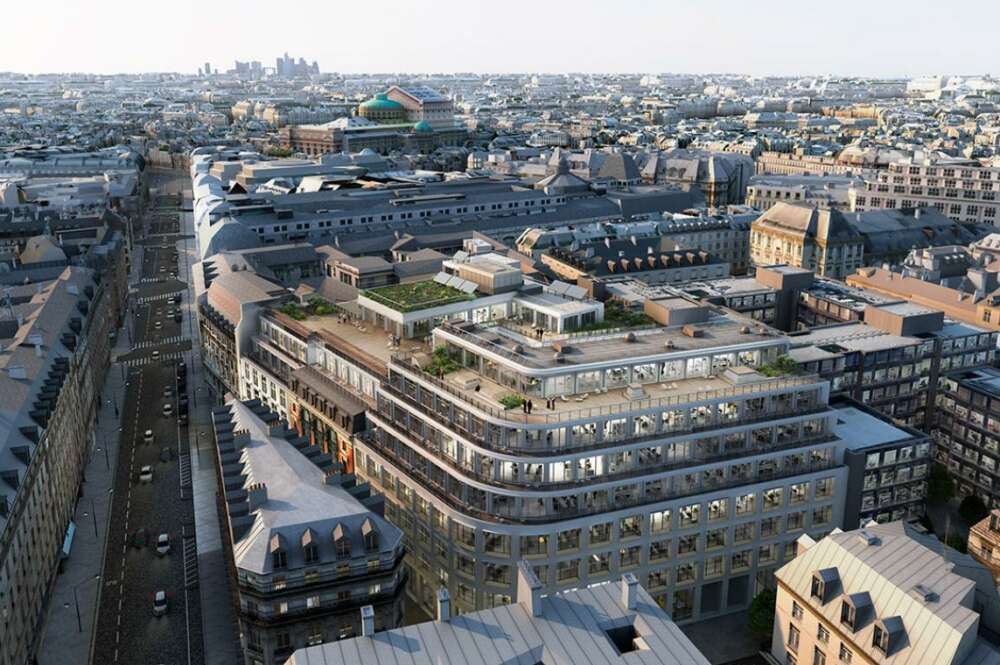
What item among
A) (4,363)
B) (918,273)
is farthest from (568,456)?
(918,273)

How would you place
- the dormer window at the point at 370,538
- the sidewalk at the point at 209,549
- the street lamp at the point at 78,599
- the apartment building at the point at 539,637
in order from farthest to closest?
the street lamp at the point at 78,599, the sidewalk at the point at 209,549, the dormer window at the point at 370,538, the apartment building at the point at 539,637

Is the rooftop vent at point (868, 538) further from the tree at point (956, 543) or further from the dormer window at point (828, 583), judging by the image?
the tree at point (956, 543)

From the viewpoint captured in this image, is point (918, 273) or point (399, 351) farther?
point (918, 273)

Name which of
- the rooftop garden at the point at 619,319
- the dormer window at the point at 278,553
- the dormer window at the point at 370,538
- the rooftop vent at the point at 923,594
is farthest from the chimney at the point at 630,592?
the rooftop garden at the point at 619,319

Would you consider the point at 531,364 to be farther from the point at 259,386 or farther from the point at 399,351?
the point at 259,386

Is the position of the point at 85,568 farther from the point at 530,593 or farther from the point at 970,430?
the point at 970,430

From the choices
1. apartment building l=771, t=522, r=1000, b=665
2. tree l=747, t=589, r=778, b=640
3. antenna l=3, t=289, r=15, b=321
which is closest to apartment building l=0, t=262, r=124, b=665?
antenna l=3, t=289, r=15, b=321
